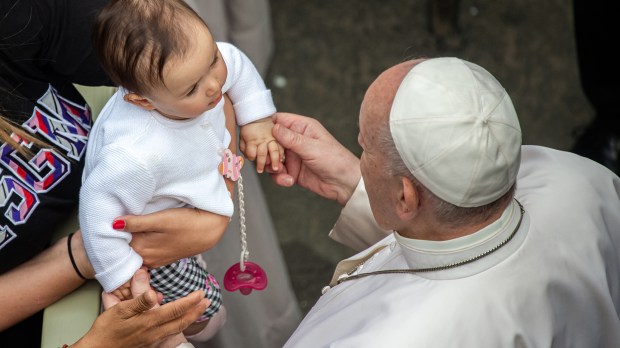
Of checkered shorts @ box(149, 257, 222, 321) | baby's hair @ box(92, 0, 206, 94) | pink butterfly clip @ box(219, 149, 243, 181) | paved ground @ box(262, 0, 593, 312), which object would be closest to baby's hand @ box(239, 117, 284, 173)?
pink butterfly clip @ box(219, 149, 243, 181)

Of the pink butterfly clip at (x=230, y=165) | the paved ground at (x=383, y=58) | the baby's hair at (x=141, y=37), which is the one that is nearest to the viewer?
the baby's hair at (x=141, y=37)

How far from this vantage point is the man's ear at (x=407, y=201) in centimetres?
168

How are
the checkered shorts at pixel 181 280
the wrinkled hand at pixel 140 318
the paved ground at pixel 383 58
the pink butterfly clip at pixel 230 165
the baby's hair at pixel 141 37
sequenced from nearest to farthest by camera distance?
the baby's hair at pixel 141 37
the wrinkled hand at pixel 140 318
the pink butterfly clip at pixel 230 165
the checkered shorts at pixel 181 280
the paved ground at pixel 383 58

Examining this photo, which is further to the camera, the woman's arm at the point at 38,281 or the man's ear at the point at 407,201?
the woman's arm at the point at 38,281

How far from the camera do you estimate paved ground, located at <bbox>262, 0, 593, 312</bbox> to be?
402cm

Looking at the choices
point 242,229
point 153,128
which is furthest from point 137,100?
point 242,229

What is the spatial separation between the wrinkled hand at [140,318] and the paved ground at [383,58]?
1921mm

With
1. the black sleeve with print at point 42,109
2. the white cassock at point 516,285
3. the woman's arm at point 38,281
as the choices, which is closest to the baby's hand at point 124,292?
the woman's arm at point 38,281

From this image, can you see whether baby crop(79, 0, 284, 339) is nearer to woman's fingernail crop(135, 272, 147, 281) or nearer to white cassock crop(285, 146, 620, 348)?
woman's fingernail crop(135, 272, 147, 281)

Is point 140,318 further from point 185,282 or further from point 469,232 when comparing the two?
point 469,232

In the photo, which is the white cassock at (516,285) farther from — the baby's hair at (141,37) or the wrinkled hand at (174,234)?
the baby's hair at (141,37)

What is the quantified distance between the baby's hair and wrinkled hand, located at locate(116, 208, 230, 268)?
36 centimetres

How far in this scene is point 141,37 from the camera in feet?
5.33

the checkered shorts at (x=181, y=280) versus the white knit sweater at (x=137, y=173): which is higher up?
the white knit sweater at (x=137, y=173)
